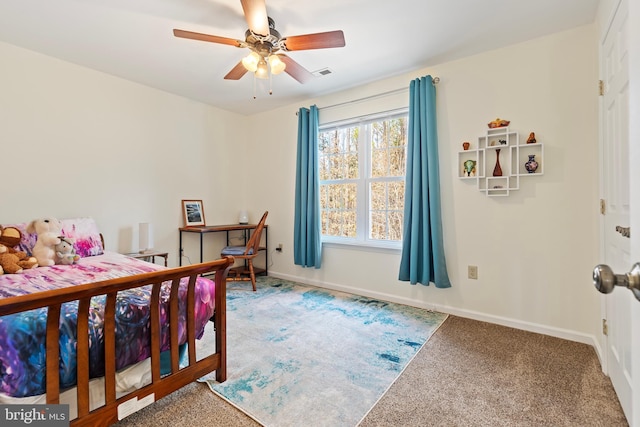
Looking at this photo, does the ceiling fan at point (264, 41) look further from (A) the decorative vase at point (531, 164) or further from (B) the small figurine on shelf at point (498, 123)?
(A) the decorative vase at point (531, 164)

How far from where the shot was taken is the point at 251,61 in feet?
7.31

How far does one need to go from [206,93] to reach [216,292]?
289 cm

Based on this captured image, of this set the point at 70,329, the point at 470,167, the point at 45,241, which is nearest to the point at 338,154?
the point at 470,167

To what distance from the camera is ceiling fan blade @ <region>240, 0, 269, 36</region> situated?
1.75 meters

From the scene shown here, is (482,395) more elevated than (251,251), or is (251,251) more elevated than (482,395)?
(251,251)

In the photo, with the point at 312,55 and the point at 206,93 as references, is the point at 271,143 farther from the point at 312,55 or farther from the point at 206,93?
the point at 312,55

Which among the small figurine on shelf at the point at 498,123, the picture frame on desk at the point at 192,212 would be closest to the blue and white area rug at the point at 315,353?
the picture frame on desk at the point at 192,212

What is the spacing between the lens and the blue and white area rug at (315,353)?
1.60 m

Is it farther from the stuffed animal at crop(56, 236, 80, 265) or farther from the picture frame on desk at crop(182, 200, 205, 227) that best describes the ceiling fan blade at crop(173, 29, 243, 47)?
the picture frame on desk at crop(182, 200, 205, 227)

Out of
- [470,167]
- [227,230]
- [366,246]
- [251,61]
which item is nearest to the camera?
[251,61]

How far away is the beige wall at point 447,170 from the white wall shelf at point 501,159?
7 centimetres

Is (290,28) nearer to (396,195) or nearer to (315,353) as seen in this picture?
(396,195)

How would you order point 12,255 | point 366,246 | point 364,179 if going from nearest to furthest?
1. point 12,255
2. point 366,246
3. point 364,179

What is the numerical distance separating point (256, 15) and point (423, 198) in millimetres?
2063
